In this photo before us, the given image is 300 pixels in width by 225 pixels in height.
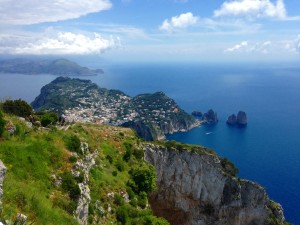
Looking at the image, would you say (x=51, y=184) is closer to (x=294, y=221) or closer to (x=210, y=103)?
(x=294, y=221)

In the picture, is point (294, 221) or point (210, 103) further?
point (210, 103)

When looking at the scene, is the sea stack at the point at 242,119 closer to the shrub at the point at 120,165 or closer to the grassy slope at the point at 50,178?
the grassy slope at the point at 50,178

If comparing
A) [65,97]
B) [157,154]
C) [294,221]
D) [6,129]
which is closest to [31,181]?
[6,129]

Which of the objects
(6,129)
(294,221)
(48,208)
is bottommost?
(294,221)

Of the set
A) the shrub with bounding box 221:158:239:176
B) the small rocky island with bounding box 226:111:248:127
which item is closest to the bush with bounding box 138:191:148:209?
the shrub with bounding box 221:158:239:176

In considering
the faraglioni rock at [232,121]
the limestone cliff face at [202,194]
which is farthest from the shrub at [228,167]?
the faraglioni rock at [232,121]
